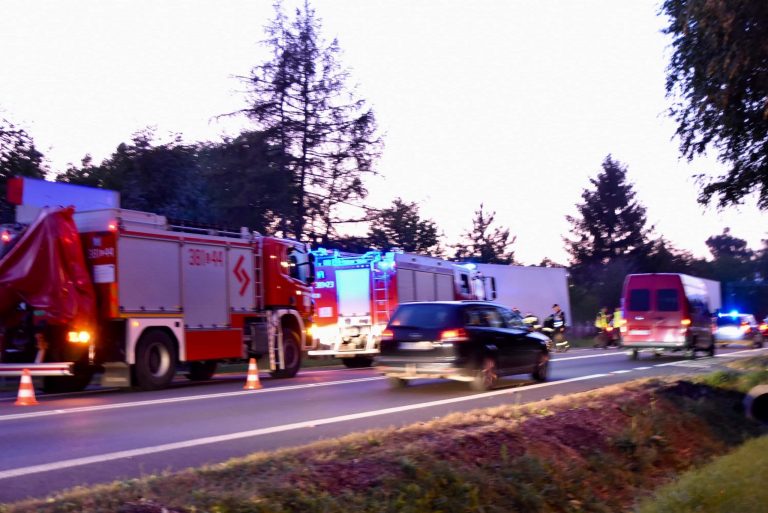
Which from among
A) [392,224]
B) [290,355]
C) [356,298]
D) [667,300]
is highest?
[392,224]

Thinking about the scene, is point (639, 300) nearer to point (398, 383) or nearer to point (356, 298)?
point (356, 298)

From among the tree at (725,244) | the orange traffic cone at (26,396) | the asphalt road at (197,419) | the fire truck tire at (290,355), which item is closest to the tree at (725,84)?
the asphalt road at (197,419)

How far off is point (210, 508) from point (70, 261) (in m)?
10.6

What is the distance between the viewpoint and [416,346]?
1517 centimetres

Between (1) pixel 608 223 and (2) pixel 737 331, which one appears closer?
(2) pixel 737 331

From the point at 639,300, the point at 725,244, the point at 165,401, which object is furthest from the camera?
the point at 725,244

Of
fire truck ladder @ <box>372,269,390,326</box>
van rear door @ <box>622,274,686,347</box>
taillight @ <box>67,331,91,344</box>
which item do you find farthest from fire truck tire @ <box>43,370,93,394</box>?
van rear door @ <box>622,274,686,347</box>

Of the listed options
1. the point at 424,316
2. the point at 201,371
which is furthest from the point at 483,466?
the point at 201,371

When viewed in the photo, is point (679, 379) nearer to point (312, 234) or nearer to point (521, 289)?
point (312, 234)

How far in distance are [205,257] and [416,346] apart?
5355 millimetres

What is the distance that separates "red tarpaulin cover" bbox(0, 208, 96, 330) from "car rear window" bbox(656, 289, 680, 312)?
57.1 feet

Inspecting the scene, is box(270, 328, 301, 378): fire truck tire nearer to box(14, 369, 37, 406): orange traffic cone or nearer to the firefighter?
box(14, 369, 37, 406): orange traffic cone

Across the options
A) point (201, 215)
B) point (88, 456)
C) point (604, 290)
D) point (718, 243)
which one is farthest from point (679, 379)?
point (718, 243)

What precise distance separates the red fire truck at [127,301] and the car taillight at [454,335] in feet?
17.4
